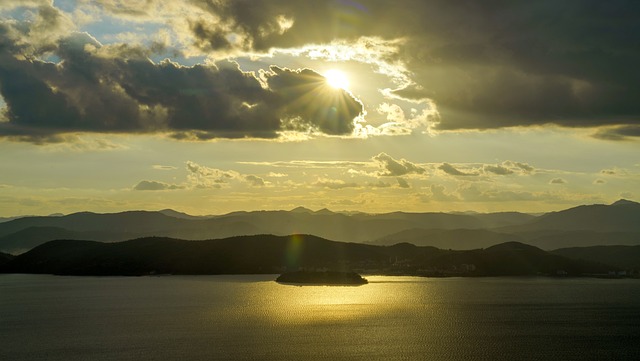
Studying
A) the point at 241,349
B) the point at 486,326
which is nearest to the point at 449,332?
the point at 486,326

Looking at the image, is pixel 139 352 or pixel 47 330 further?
pixel 47 330

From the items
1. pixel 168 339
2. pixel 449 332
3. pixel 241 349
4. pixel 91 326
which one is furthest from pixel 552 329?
pixel 91 326

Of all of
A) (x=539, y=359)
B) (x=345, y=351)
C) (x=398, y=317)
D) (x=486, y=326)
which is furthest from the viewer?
(x=398, y=317)

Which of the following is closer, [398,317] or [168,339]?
[168,339]

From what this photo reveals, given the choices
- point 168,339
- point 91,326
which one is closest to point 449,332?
point 168,339

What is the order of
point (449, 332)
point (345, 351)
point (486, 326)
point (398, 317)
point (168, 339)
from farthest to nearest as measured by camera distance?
point (398, 317), point (486, 326), point (449, 332), point (168, 339), point (345, 351)

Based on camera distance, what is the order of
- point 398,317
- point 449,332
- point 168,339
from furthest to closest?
point 398,317, point 449,332, point 168,339

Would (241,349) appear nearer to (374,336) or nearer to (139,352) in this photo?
(139,352)

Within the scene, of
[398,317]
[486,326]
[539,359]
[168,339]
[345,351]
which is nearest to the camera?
[539,359]

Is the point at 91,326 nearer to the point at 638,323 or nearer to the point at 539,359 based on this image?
the point at 539,359
